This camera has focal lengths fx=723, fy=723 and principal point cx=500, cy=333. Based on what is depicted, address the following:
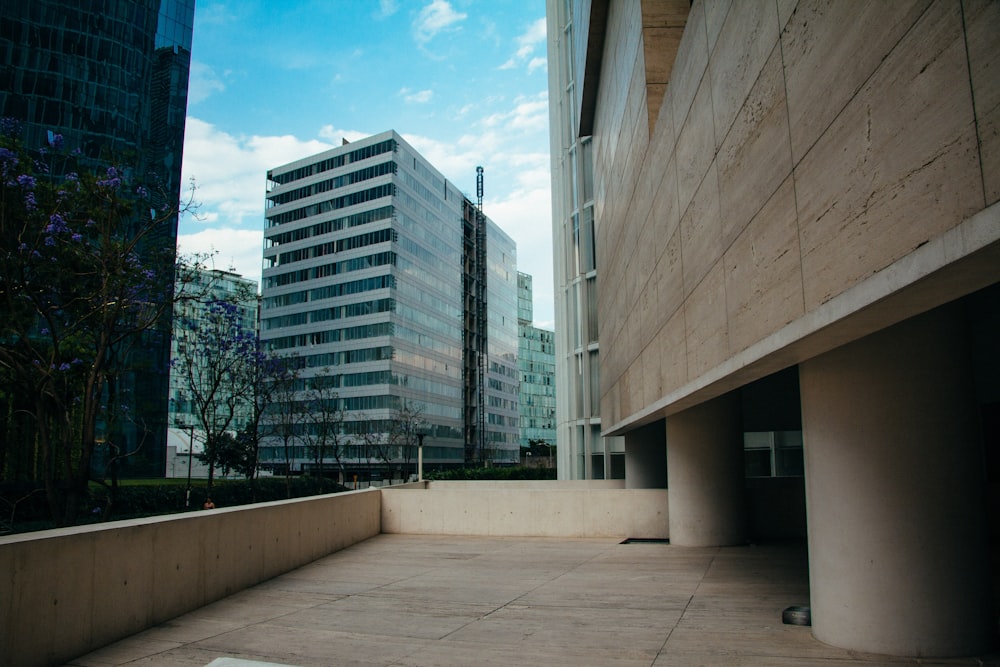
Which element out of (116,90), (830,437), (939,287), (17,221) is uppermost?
(116,90)

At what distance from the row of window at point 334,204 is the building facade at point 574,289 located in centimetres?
4889

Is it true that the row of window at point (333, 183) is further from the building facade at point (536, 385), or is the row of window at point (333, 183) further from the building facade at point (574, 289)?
the building facade at point (536, 385)

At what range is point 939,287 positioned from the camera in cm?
416

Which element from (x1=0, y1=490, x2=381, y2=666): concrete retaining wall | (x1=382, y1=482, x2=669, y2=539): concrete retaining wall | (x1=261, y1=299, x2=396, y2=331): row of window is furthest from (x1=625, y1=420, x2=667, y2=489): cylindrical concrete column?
(x1=261, y1=299, x2=396, y2=331): row of window

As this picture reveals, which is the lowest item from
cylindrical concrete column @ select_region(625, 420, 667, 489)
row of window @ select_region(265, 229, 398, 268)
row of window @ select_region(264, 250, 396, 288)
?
cylindrical concrete column @ select_region(625, 420, 667, 489)

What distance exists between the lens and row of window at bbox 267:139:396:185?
9127 cm

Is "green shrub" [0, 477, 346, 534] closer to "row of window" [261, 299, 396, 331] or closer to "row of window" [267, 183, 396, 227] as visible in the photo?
"row of window" [261, 299, 396, 331]

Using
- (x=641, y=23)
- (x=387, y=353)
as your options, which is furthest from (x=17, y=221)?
(x=387, y=353)

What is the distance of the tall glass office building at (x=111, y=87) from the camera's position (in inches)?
2083

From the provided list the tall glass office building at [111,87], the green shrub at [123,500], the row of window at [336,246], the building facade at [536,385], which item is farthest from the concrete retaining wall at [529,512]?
the building facade at [536,385]

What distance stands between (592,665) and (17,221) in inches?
669

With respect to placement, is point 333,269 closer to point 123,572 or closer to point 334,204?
point 334,204

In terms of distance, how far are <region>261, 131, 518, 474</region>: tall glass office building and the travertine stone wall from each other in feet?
246

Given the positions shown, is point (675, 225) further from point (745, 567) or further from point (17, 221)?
point (17, 221)
